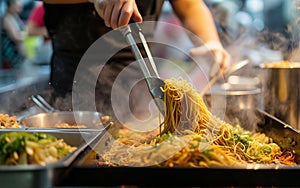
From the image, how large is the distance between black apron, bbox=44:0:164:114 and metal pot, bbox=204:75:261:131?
76 centimetres

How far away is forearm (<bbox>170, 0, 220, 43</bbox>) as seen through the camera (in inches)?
136

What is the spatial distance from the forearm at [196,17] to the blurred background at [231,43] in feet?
1.08

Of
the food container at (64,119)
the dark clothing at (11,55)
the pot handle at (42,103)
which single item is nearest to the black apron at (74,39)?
the pot handle at (42,103)

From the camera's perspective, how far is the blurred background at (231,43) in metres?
3.16

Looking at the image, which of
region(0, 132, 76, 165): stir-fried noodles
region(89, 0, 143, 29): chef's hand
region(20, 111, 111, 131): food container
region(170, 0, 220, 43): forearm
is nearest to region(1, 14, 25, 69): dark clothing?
region(170, 0, 220, 43): forearm

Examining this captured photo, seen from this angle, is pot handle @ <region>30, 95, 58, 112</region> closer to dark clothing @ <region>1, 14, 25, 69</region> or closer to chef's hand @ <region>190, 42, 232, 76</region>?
chef's hand @ <region>190, 42, 232, 76</region>

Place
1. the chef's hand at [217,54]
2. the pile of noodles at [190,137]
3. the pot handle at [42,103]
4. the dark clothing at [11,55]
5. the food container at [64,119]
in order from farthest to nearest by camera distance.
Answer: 1. the dark clothing at [11,55]
2. the chef's hand at [217,54]
3. the pot handle at [42,103]
4. the food container at [64,119]
5. the pile of noodles at [190,137]

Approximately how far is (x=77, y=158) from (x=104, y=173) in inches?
7.6

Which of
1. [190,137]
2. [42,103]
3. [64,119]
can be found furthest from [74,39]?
[190,137]

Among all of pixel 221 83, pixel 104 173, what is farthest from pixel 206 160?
pixel 221 83

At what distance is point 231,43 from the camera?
568 cm

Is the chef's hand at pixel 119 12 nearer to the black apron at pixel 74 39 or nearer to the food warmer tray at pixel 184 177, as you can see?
the food warmer tray at pixel 184 177

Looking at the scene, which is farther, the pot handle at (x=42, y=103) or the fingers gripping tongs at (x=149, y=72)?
the pot handle at (x=42, y=103)

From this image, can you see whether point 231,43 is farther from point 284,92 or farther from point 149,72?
point 149,72
